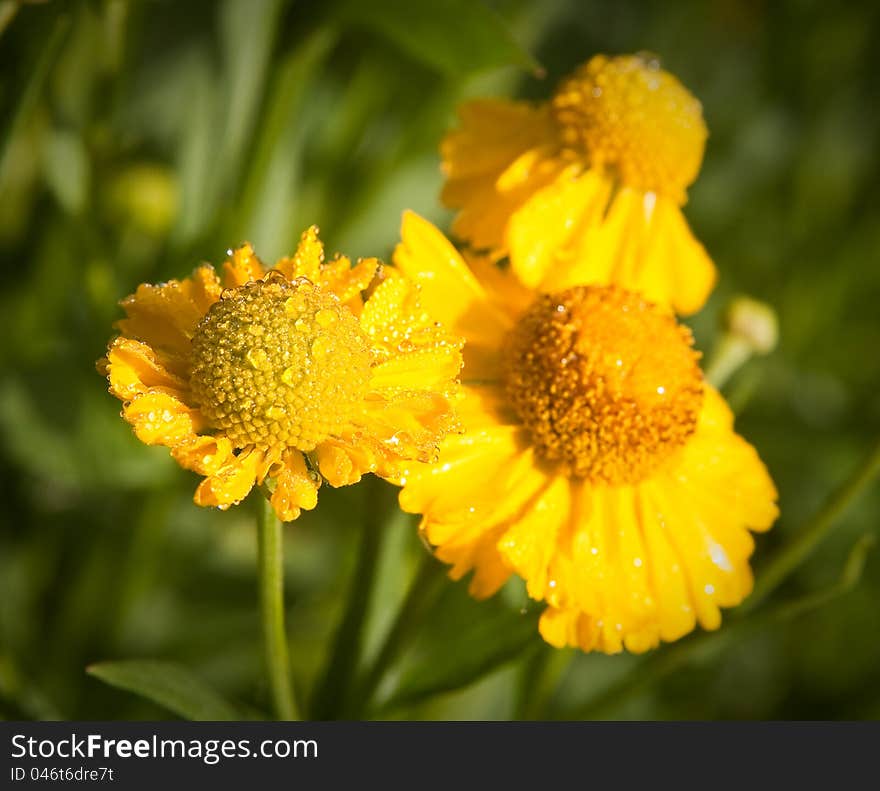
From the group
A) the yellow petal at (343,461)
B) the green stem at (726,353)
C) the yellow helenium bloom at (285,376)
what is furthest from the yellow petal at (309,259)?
the green stem at (726,353)

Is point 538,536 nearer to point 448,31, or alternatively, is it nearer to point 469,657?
point 469,657

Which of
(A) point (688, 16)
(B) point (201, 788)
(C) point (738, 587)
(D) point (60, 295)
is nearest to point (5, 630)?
(D) point (60, 295)

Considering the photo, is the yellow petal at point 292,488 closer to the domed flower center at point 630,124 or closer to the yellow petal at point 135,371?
the yellow petal at point 135,371

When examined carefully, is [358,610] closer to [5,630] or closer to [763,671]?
[5,630]

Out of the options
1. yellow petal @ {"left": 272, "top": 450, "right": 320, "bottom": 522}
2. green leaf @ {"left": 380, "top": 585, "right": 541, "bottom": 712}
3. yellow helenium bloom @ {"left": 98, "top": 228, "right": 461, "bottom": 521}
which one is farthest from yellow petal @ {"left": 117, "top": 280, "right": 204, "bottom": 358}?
green leaf @ {"left": 380, "top": 585, "right": 541, "bottom": 712}

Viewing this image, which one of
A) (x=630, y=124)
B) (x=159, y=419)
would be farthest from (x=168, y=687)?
(x=630, y=124)
